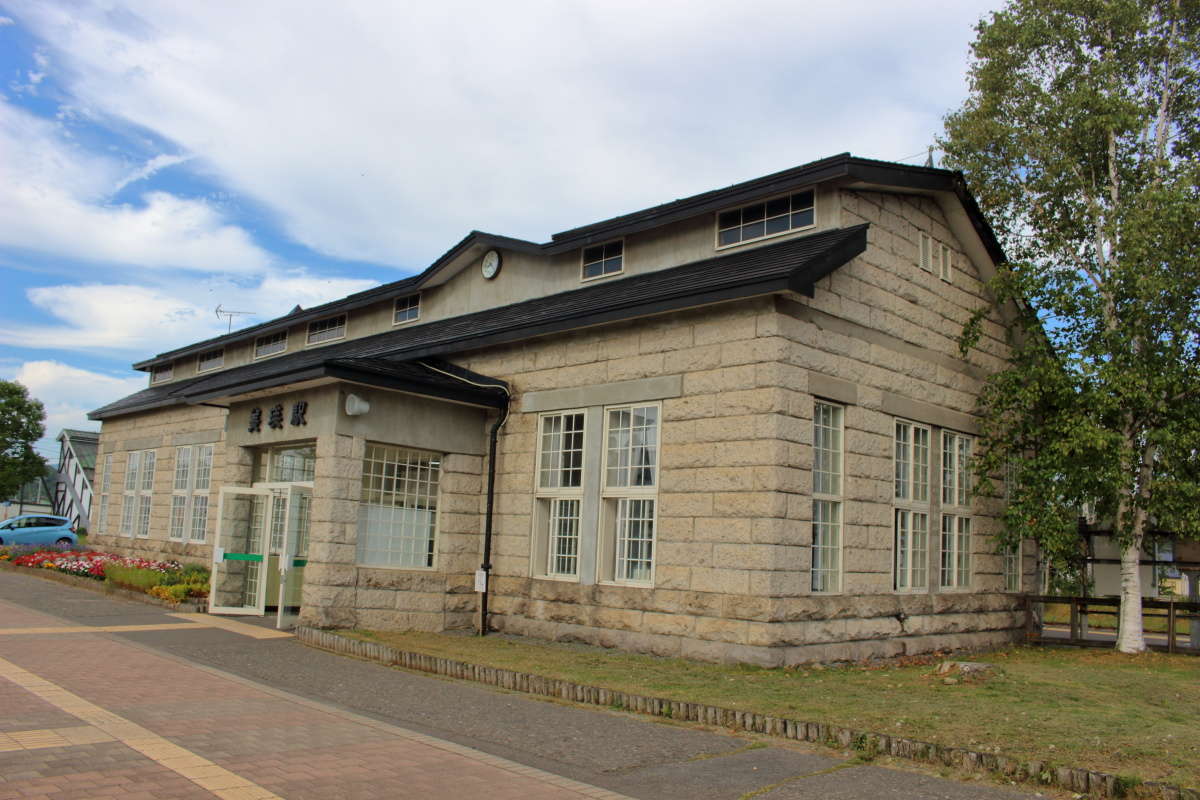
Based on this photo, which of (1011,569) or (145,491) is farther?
(145,491)

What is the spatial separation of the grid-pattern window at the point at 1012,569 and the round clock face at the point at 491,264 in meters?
11.0

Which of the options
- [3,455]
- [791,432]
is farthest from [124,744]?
[3,455]

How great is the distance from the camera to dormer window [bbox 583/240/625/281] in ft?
53.7

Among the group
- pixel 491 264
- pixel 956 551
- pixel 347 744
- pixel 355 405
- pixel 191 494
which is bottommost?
pixel 347 744

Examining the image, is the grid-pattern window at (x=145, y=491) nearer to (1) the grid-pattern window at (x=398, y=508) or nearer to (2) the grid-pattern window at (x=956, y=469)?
(1) the grid-pattern window at (x=398, y=508)

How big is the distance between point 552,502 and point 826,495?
439 centimetres

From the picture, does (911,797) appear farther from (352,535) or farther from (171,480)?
(171,480)

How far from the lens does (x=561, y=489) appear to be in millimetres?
14727

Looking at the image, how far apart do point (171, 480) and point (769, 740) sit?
2066 centimetres

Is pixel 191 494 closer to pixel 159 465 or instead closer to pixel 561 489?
pixel 159 465

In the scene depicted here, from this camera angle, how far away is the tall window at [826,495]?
12773 millimetres

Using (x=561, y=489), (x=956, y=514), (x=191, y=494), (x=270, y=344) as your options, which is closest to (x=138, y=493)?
(x=191, y=494)

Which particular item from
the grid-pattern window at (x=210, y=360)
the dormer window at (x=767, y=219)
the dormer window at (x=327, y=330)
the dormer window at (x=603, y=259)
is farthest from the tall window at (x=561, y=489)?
the grid-pattern window at (x=210, y=360)

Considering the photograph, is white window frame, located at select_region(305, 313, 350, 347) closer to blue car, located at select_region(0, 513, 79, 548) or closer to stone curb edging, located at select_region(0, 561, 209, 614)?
stone curb edging, located at select_region(0, 561, 209, 614)
